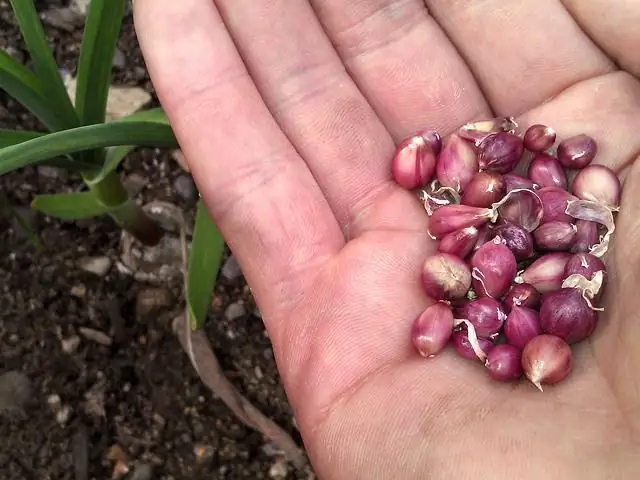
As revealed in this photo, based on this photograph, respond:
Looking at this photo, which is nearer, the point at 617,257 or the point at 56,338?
the point at 617,257

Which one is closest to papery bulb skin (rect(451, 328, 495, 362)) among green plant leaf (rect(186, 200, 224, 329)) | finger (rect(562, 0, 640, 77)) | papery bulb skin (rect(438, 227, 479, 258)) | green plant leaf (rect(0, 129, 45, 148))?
papery bulb skin (rect(438, 227, 479, 258))

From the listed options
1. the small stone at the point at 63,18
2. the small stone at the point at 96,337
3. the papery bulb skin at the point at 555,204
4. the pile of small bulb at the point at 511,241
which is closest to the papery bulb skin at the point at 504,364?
the pile of small bulb at the point at 511,241

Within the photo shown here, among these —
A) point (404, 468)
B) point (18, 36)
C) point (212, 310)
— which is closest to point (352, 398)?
point (404, 468)

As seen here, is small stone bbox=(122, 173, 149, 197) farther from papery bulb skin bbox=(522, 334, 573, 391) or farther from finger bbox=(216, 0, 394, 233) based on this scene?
papery bulb skin bbox=(522, 334, 573, 391)

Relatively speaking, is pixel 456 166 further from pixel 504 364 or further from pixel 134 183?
pixel 134 183

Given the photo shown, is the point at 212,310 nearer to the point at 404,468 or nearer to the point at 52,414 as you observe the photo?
the point at 52,414

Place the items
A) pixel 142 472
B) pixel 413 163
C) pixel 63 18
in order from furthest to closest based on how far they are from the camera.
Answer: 1. pixel 63 18
2. pixel 142 472
3. pixel 413 163

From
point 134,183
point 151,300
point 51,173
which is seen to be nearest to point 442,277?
point 151,300
